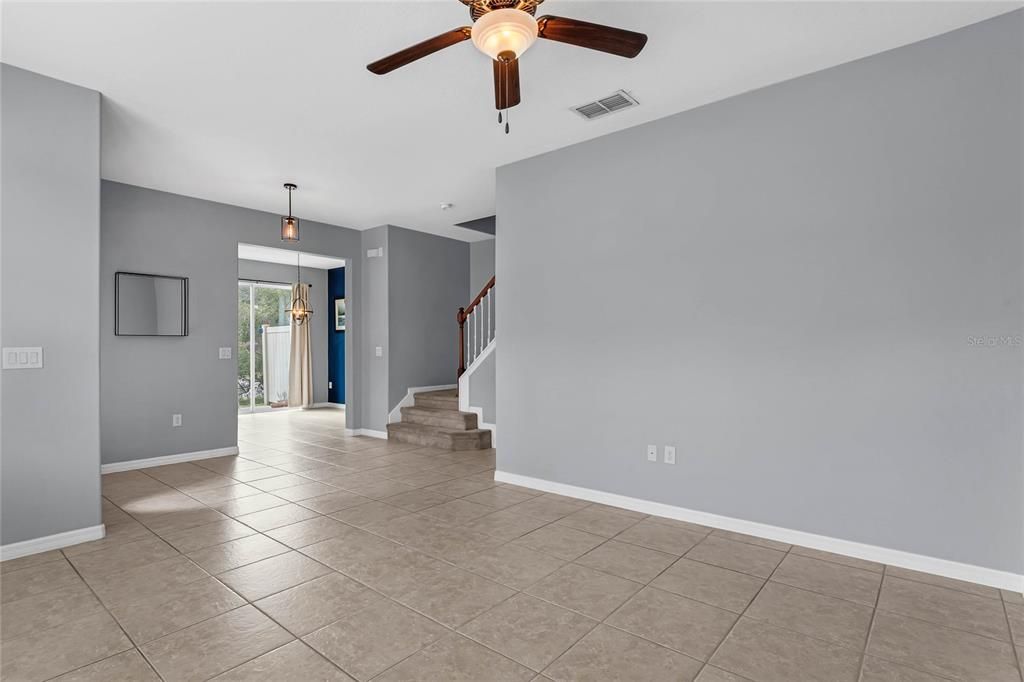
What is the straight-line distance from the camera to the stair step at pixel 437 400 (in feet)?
23.4

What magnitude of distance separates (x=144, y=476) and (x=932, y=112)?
689 cm

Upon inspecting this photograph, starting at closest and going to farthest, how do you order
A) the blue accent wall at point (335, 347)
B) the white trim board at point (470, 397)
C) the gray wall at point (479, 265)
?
the white trim board at point (470, 397) → the gray wall at point (479, 265) → the blue accent wall at point (335, 347)

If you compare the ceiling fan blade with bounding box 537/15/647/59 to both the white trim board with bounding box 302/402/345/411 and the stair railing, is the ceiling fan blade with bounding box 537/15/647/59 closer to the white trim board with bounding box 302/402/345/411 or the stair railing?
the stair railing

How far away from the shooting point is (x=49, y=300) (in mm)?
3295

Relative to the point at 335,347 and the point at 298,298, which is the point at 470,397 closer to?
the point at 298,298

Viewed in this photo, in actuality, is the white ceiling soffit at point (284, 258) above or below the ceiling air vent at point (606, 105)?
above

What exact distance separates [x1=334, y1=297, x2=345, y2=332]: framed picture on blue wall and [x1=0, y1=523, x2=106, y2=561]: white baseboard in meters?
7.58

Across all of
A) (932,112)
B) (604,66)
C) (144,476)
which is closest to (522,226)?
(604,66)

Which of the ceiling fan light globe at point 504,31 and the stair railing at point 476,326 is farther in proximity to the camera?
the stair railing at point 476,326

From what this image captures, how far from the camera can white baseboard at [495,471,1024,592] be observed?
9.04ft

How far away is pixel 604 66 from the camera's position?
3.20 meters

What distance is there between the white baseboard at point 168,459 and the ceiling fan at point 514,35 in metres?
5.29

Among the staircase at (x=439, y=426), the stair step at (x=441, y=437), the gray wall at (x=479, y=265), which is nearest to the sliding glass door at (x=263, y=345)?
the gray wall at (x=479, y=265)

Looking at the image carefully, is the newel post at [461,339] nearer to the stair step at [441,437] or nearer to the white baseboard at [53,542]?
the stair step at [441,437]
